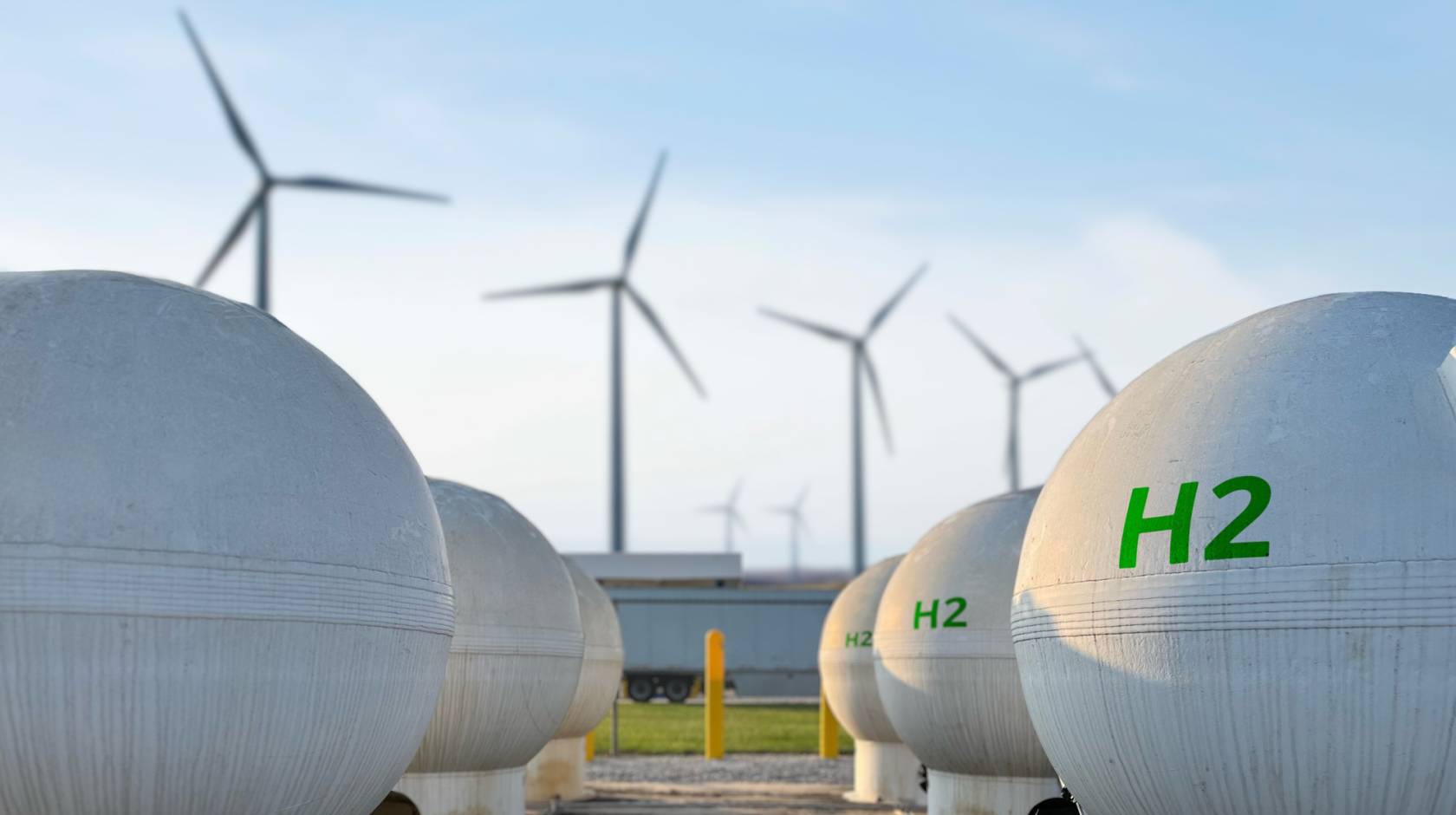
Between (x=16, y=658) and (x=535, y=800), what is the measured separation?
56.6 ft

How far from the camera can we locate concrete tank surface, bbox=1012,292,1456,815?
10.1 m

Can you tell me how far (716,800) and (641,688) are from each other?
33.8 meters

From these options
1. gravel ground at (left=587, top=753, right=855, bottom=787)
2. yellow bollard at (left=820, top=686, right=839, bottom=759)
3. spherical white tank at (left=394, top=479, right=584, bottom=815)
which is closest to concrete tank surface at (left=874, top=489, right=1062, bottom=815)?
spherical white tank at (left=394, top=479, right=584, bottom=815)

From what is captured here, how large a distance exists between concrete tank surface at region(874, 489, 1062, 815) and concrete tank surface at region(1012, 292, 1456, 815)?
701 centimetres

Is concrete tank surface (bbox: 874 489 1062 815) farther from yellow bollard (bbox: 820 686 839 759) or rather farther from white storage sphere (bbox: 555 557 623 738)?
yellow bollard (bbox: 820 686 839 759)

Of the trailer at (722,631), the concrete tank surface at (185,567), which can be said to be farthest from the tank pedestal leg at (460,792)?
the trailer at (722,631)

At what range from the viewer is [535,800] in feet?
86.7

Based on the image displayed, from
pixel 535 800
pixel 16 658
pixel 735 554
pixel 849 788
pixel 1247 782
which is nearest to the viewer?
pixel 16 658

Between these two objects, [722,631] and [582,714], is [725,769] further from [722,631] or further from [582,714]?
[722,631]

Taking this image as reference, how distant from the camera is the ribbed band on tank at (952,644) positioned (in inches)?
755

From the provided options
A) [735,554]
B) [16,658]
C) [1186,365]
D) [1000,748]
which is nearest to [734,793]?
[1000,748]

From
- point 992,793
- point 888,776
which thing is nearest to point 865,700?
point 888,776

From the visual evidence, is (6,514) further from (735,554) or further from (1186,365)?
(735,554)

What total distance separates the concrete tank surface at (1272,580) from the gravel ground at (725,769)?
61.1ft
